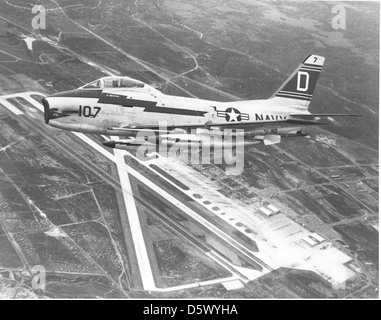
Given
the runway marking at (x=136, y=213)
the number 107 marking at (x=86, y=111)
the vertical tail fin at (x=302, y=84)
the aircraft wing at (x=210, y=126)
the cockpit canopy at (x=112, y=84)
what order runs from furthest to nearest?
the vertical tail fin at (x=302, y=84), the aircraft wing at (x=210, y=126), the cockpit canopy at (x=112, y=84), the number 107 marking at (x=86, y=111), the runway marking at (x=136, y=213)

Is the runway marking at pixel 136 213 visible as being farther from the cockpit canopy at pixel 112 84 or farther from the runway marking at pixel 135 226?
the cockpit canopy at pixel 112 84

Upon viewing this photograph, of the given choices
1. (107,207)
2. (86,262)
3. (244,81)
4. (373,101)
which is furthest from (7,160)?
(373,101)

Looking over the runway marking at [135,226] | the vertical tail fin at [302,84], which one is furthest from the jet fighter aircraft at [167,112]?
the runway marking at [135,226]

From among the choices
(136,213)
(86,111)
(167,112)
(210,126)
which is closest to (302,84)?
(210,126)

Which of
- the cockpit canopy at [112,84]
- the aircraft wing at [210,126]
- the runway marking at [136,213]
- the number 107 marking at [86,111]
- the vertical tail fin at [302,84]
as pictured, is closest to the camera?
the runway marking at [136,213]

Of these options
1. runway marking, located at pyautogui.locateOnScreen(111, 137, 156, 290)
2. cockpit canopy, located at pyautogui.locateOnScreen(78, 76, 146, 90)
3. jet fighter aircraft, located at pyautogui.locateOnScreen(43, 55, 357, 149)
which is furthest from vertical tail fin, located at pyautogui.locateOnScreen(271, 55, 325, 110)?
runway marking, located at pyautogui.locateOnScreen(111, 137, 156, 290)

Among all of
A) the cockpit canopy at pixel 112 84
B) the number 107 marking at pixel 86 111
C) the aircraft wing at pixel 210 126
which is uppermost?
the cockpit canopy at pixel 112 84

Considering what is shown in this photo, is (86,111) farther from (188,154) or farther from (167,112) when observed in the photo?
(188,154)
